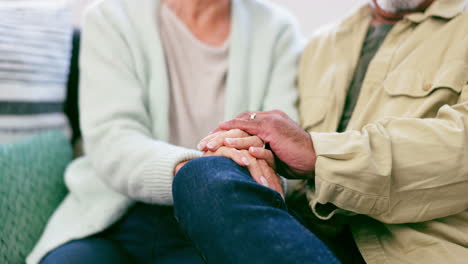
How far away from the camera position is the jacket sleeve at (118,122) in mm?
760

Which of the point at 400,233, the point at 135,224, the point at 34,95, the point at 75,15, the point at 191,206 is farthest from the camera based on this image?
the point at 75,15

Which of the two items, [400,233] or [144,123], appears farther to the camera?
[144,123]

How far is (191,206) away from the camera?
0.59m

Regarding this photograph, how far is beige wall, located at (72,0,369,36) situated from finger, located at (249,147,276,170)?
2.64 ft

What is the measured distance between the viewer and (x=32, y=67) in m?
0.97

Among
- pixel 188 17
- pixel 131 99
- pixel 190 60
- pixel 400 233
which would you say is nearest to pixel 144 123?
pixel 131 99

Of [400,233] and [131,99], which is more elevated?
[131,99]

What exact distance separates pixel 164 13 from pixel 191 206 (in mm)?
569

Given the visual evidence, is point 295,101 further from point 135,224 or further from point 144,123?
point 135,224

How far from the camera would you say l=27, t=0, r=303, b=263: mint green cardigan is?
0.80 meters

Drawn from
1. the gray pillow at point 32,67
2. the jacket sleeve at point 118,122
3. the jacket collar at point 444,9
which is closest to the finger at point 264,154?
the jacket sleeve at point 118,122

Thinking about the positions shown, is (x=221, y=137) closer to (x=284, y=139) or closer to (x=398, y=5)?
(x=284, y=139)

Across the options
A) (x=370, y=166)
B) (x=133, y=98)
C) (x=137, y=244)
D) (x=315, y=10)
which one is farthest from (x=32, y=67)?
(x=315, y=10)

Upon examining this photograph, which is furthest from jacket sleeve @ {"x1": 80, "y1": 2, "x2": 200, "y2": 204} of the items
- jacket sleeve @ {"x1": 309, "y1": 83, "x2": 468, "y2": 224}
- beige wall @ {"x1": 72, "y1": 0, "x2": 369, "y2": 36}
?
beige wall @ {"x1": 72, "y1": 0, "x2": 369, "y2": 36}
